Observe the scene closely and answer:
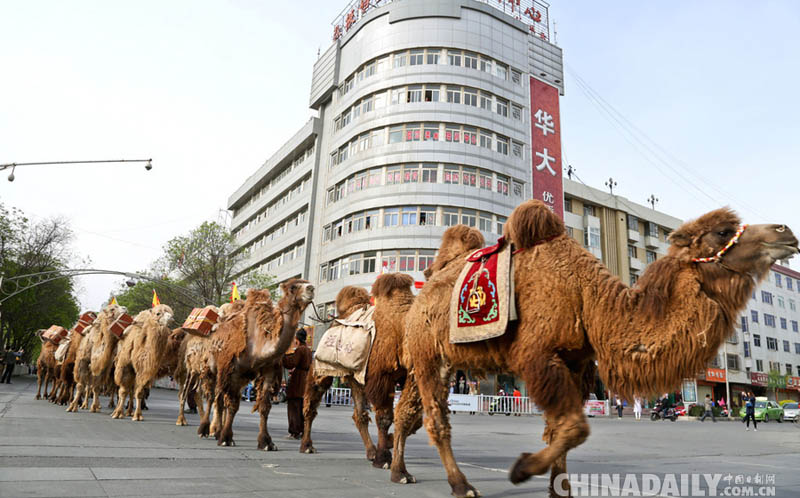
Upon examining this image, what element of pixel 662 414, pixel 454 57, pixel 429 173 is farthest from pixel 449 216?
pixel 662 414

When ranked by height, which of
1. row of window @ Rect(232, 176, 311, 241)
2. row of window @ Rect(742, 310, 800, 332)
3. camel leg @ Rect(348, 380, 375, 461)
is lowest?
camel leg @ Rect(348, 380, 375, 461)

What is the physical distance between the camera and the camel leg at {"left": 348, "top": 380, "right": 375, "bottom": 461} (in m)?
7.26

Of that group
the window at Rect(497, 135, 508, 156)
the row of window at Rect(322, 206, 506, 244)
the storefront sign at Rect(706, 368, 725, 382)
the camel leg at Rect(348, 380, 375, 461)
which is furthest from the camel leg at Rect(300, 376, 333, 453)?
the storefront sign at Rect(706, 368, 725, 382)

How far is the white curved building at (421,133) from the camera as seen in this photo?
125ft

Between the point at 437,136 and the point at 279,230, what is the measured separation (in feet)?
74.5

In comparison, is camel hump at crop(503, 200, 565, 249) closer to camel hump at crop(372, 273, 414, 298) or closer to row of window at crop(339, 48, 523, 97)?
camel hump at crop(372, 273, 414, 298)

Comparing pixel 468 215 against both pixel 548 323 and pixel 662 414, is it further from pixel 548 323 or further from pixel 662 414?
pixel 548 323

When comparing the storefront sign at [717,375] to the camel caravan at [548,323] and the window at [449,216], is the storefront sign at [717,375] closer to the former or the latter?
the window at [449,216]

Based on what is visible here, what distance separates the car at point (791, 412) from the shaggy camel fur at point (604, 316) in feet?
144

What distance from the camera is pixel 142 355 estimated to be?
38.9 feet

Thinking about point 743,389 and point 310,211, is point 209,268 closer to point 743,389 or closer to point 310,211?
point 310,211

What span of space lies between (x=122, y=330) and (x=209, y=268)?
21.8m

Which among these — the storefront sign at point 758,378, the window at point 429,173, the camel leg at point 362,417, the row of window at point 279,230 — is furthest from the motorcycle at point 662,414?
the storefront sign at point 758,378

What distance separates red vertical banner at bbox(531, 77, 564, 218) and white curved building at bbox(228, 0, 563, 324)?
0.18 meters
